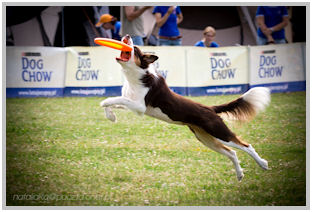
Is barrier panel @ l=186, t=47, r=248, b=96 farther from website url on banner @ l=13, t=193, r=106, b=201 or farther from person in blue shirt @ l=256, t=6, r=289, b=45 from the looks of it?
website url on banner @ l=13, t=193, r=106, b=201

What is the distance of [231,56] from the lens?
12.2 meters

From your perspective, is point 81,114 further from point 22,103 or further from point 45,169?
point 45,169

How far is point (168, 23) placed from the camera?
10773mm

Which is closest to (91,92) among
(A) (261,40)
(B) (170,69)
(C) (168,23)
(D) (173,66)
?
(B) (170,69)

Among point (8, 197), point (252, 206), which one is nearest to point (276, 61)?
point (252, 206)

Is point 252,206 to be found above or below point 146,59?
below

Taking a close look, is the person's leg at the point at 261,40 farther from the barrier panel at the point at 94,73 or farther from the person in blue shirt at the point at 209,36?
the barrier panel at the point at 94,73

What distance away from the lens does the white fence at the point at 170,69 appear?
11.5m

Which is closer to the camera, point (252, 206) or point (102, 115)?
point (252, 206)

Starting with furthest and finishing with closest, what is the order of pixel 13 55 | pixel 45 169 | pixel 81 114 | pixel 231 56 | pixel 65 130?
pixel 231 56, pixel 13 55, pixel 81 114, pixel 65 130, pixel 45 169

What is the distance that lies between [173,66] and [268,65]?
3.03 metres

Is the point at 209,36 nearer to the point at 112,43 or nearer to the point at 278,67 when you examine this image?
the point at 278,67

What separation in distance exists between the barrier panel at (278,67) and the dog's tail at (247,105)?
6.84 meters

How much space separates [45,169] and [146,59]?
7.99 ft
